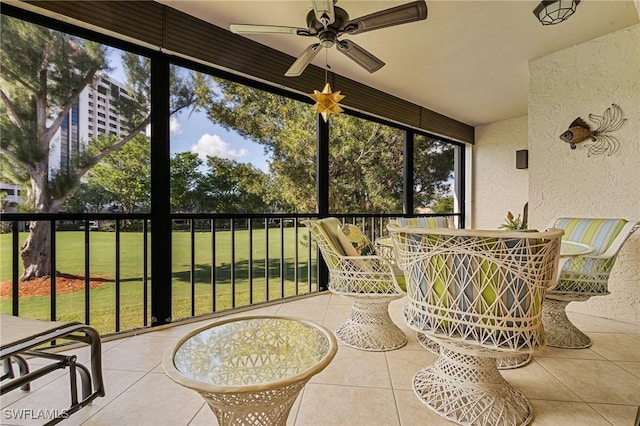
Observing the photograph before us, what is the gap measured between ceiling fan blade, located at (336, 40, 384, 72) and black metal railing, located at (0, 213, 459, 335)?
166 cm

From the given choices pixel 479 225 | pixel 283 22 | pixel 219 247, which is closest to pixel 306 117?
pixel 283 22

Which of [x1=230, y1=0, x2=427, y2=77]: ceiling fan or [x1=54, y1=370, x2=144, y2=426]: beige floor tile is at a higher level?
[x1=230, y1=0, x2=427, y2=77]: ceiling fan

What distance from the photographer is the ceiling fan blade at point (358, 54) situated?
7.07ft

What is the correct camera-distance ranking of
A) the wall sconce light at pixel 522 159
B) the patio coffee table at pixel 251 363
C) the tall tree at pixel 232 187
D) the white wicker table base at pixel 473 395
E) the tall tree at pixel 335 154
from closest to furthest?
the patio coffee table at pixel 251 363, the white wicker table base at pixel 473 395, the tall tree at pixel 232 187, the tall tree at pixel 335 154, the wall sconce light at pixel 522 159

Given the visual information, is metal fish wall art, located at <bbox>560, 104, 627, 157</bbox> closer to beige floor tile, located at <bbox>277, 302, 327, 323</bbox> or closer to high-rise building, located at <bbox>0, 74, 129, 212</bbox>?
beige floor tile, located at <bbox>277, 302, 327, 323</bbox>

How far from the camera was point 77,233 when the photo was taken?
221 cm

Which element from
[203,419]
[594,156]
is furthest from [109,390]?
[594,156]

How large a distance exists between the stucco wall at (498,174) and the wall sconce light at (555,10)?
3.13 meters

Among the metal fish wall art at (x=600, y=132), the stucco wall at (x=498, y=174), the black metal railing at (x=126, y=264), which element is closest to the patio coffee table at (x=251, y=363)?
the black metal railing at (x=126, y=264)

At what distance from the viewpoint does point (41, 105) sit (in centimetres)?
199

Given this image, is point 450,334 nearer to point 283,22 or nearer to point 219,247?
point 219,247

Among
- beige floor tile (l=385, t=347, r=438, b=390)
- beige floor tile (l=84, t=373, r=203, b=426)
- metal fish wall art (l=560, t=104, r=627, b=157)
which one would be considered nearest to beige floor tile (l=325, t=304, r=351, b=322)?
beige floor tile (l=385, t=347, r=438, b=390)

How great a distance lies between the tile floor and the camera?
138 cm

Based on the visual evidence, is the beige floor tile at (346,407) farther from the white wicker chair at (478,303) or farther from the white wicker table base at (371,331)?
the white wicker table base at (371,331)
